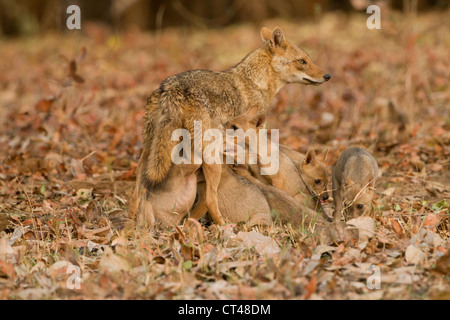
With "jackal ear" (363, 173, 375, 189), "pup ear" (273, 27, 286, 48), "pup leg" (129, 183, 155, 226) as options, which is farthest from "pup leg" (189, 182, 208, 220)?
"pup ear" (273, 27, 286, 48)

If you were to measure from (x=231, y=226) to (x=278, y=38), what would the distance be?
2829 millimetres

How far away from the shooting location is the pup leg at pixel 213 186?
5883 mm

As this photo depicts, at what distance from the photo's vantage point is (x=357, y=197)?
6066mm

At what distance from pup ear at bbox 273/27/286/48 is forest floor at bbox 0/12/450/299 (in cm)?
177

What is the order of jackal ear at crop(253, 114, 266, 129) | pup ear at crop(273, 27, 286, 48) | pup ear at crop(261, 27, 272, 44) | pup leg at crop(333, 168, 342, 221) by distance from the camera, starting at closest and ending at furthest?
1. pup leg at crop(333, 168, 342, 221)
2. jackal ear at crop(253, 114, 266, 129)
3. pup ear at crop(273, 27, 286, 48)
4. pup ear at crop(261, 27, 272, 44)

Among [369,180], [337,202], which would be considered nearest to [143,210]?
[337,202]

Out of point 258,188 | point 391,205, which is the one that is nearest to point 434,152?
point 391,205

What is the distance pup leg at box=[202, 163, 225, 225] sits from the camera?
588cm

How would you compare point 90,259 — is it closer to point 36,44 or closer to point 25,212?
point 25,212

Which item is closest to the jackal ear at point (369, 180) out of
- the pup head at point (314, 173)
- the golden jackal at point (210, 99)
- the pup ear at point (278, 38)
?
the pup head at point (314, 173)

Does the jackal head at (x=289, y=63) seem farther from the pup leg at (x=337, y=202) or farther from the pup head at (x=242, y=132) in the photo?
the pup leg at (x=337, y=202)

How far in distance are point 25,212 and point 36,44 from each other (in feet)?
51.0

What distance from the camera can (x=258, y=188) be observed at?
604 centimetres

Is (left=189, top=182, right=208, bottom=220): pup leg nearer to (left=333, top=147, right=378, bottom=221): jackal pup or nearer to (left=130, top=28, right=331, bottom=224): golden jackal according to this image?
(left=130, top=28, right=331, bottom=224): golden jackal
